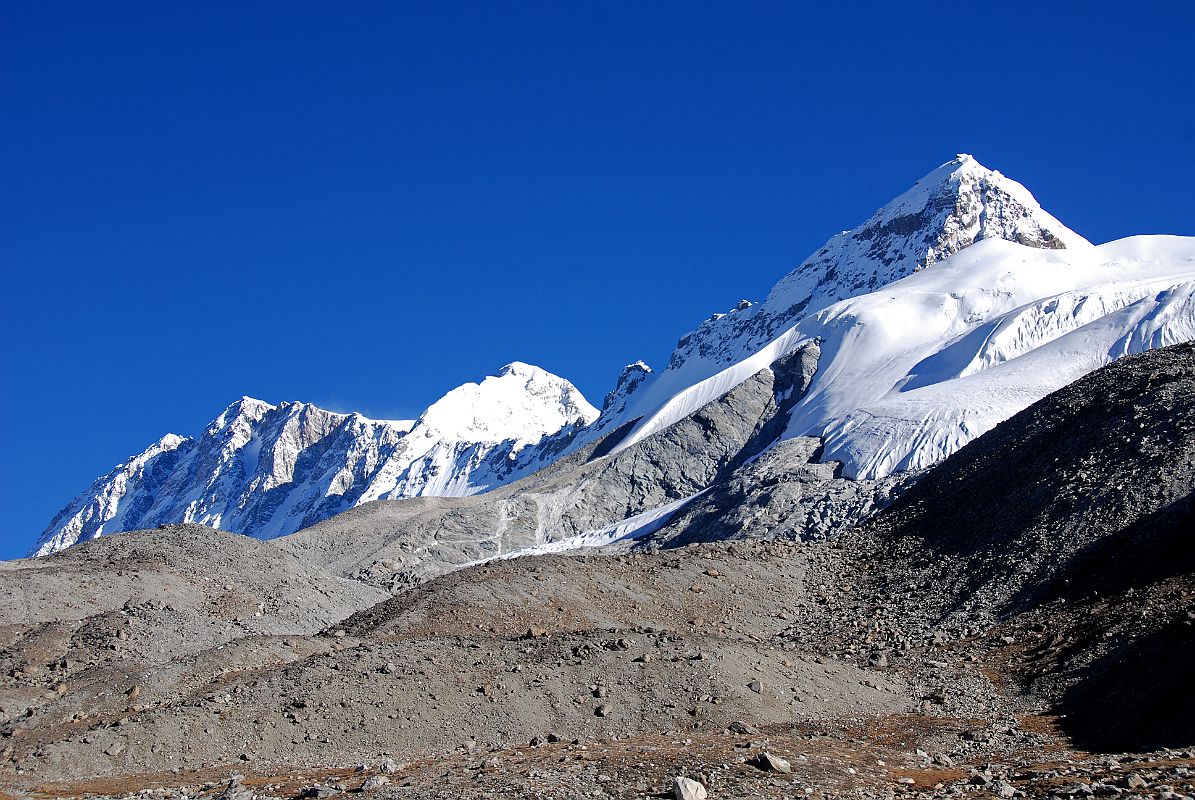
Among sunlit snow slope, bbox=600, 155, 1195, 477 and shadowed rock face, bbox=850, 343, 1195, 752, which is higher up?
sunlit snow slope, bbox=600, 155, 1195, 477

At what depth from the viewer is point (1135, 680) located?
25422mm

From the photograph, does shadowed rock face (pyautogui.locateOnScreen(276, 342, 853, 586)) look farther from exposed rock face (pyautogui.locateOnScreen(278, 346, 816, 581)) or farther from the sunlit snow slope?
the sunlit snow slope

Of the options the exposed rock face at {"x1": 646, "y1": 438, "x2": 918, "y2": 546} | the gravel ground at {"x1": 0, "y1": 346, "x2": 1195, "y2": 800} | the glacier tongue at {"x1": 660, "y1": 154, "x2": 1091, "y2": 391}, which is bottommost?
the gravel ground at {"x1": 0, "y1": 346, "x2": 1195, "y2": 800}

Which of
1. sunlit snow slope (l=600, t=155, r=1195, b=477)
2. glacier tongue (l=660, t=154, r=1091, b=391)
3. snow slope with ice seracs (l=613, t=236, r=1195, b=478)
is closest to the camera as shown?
snow slope with ice seracs (l=613, t=236, r=1195, b=478)

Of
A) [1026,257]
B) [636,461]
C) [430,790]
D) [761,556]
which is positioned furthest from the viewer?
[1026,257]

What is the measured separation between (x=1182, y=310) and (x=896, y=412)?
72.5ft

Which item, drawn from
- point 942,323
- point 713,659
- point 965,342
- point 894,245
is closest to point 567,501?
point 965,342

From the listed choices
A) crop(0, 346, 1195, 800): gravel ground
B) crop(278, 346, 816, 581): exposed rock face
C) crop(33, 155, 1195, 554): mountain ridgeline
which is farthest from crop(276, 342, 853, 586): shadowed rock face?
crop(0, 346, 1195, 800): gravel ground

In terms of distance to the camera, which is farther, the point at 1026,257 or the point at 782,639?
the point at 1026,257

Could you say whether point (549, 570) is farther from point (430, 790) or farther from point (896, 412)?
point (896, 412)

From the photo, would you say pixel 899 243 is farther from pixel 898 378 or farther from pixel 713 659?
pixel 713 659

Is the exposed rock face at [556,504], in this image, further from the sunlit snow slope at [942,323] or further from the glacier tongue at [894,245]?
the glacier tongue at [894,245]

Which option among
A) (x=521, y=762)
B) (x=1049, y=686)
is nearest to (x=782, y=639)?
(x=1049, y=686)

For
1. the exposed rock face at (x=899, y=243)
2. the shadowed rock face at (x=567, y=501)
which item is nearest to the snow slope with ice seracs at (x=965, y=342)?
the shadowed rock face at (x=567, y=501)
